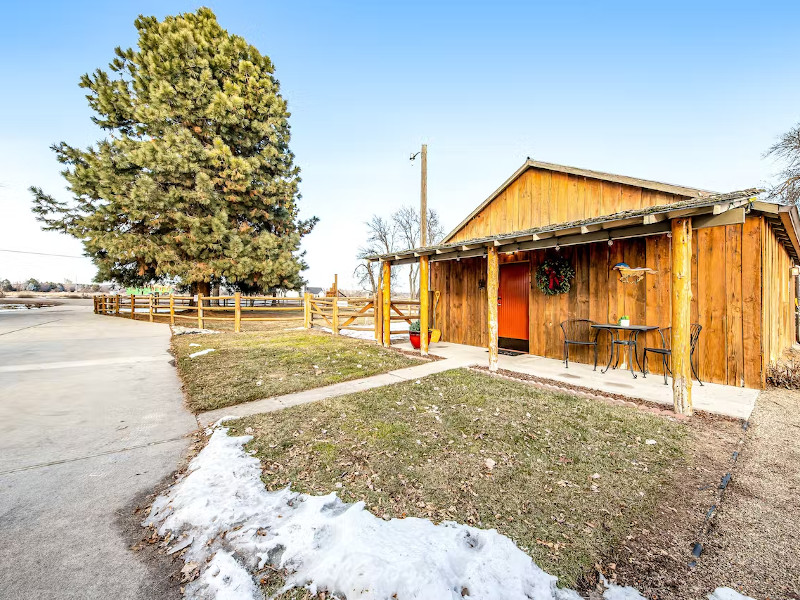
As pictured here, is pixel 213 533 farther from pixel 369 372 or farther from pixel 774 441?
pixel 774 441

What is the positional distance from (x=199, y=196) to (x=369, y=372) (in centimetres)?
1461

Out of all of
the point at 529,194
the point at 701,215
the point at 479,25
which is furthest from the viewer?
the point at 479,25

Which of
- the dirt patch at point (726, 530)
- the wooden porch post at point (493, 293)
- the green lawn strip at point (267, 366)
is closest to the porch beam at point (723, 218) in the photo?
the dirt patch at point (726, 530)

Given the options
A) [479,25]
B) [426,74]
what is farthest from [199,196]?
[479,25]

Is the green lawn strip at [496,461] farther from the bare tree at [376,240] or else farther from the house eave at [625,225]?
the bare tree at [376,240]

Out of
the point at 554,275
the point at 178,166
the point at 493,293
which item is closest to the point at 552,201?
the point at 554,275

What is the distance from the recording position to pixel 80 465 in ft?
9.11

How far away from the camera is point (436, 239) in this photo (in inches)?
1280

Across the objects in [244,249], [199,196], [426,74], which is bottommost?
[244,249]

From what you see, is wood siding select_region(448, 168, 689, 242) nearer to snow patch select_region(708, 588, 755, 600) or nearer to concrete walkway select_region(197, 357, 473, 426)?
concrete walkway select_region(197, 357, 473, 426)

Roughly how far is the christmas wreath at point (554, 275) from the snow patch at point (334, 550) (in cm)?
578

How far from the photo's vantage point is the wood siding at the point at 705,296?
4.80 meters

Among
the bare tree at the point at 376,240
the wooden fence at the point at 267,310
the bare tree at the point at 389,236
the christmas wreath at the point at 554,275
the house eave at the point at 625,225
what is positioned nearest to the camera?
the house eave at the point at 625,225

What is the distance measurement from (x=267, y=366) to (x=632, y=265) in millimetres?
7072
